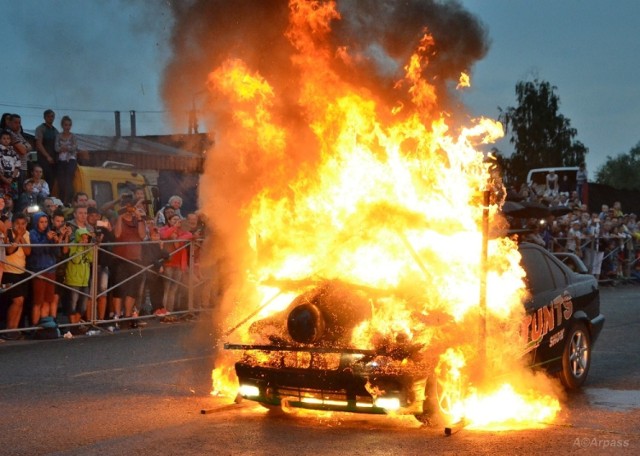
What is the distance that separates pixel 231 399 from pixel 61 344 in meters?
5.29

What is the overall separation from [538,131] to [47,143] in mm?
49149

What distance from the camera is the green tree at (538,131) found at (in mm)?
61375

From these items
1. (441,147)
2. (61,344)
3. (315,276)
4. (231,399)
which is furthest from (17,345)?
(441,147)

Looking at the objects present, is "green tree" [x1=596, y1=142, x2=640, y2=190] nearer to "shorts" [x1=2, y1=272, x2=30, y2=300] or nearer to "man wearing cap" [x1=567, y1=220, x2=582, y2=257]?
"man wearing cap" [x1=567, y1=220, x2=582, y2=257]

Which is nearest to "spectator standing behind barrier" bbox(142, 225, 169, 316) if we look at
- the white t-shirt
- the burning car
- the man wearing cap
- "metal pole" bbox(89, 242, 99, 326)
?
"metal pole" bbox(89, 242, 99, 326)

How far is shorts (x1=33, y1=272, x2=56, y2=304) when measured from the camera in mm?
13156

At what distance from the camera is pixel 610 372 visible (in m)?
9.99

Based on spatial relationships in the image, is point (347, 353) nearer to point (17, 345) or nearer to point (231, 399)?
point (231, 399)

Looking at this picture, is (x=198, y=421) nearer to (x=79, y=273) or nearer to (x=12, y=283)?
(x=12, y=283)

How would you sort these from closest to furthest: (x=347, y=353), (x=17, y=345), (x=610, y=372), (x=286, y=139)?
(x=347, y=353)
(x=286, y=139)
(x=610, y=372)
(x=17, y=345)

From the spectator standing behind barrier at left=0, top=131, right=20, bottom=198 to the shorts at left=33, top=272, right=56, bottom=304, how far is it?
3.05m

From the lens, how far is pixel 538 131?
6169cm

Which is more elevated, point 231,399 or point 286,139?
point 286,139

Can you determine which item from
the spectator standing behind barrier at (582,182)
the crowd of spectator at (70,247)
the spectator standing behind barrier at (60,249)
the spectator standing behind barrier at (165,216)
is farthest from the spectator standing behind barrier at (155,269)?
the spectator standing behind barrier at (582,182)
